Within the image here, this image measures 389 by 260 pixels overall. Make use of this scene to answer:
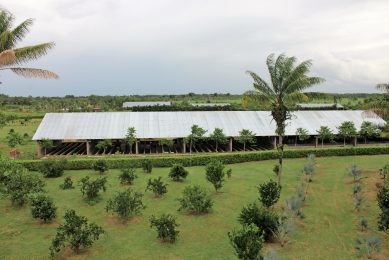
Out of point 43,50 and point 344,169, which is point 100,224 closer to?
point 43,50

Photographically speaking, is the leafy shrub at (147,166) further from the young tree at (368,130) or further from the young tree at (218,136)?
the young tree at (368,130)

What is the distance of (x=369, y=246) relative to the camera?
13148 millimetres

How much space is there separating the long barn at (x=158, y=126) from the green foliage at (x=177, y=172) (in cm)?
1073

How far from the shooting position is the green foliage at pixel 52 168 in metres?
26.6

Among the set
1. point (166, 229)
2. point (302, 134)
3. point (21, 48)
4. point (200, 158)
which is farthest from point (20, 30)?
point (302, 134)

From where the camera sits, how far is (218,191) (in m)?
22.5

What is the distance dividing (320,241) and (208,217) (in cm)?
533

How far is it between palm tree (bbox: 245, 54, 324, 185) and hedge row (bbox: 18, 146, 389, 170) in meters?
9.06

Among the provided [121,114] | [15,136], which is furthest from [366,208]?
[15,136]

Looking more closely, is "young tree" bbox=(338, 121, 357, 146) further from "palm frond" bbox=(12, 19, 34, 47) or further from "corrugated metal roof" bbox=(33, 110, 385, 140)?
"palm frond" bbox=(12, 19, 34, 47)

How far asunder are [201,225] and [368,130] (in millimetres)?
27041

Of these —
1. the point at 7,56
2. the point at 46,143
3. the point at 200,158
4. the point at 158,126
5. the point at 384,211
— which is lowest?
the point at 384,211

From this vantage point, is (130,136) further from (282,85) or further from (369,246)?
(369,246)

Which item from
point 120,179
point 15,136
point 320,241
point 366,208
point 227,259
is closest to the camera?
point 227,259
